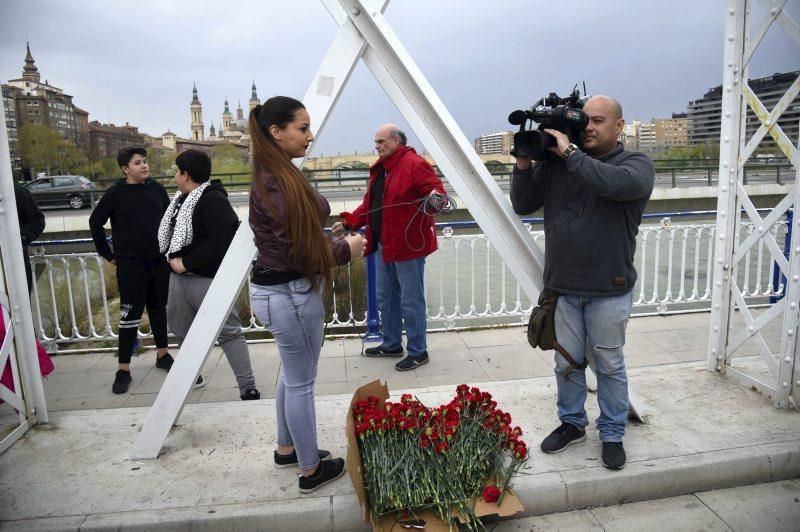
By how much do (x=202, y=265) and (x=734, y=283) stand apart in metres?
3.76

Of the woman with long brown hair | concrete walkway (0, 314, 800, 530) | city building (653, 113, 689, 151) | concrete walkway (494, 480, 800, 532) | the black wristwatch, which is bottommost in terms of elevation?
concrete walkway (494, 480, 800, 532)

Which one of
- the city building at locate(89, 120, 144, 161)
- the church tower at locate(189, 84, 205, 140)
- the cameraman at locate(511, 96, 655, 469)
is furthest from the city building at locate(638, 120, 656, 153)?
the church tower at locate(189, 84, 205, 140)

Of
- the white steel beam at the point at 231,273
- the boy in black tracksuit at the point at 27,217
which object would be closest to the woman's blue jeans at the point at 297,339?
the white steel beam at the point at 231,273

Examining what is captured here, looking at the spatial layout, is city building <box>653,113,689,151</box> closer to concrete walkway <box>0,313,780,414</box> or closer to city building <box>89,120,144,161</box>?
concrete walkway <box>0,313,780,414</box>

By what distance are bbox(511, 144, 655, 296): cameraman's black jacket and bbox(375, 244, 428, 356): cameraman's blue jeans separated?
72.9 inches

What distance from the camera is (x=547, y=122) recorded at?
9.20 feet

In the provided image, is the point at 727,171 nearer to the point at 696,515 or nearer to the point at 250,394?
the point at 696,515

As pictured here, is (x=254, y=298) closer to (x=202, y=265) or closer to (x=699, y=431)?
(x=202, y=265)

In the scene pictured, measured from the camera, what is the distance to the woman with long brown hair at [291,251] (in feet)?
8.05

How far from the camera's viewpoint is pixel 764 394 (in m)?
3.78

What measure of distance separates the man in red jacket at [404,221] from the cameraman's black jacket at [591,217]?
1.52 m

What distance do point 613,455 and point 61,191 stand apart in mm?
27940

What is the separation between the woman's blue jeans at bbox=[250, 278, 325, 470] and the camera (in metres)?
2.60

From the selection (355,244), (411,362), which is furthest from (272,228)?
(411,362)
